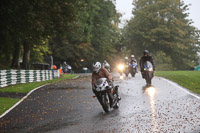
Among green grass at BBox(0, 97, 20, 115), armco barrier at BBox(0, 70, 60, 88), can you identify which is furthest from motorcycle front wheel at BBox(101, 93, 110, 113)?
armco barrier at BBox(0, 70, 60, 88)

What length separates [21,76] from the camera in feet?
85.7

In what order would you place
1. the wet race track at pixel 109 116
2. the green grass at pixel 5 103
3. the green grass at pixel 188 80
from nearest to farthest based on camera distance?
1. the wet race track at pixel 109 116
2. the green grass at pixel 5 103
3. the green grass at pixel 188 80

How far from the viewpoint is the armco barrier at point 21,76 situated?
892 inches

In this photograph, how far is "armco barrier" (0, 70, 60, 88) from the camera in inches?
892

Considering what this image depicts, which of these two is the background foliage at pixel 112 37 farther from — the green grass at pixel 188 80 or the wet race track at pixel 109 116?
the wet race track at pixel 109 116

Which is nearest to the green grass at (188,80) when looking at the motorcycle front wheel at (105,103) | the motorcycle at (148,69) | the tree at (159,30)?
the motorcycle at (148,69)

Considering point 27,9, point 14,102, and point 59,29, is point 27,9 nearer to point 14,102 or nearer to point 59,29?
point 14,102

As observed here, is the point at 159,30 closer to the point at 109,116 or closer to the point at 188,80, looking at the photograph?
the point at 188,80

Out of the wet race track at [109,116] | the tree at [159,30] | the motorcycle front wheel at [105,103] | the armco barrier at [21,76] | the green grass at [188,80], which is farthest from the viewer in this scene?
the tree at [159,30]

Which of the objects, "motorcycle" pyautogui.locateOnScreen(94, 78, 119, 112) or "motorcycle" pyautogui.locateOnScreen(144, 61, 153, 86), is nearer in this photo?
"motorcycle" pyautogui.locateOnScreen(94, 78, 119, 112)

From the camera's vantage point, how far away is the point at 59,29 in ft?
80.6

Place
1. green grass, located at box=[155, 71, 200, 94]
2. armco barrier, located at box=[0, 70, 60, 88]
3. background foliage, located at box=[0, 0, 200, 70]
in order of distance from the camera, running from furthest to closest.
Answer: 1. background foliage, located at box=[0, 0, 200, 70]
2. armco barrier, located at box=[0, 70, 60, 88]
3. green grass, located at box=[155, 71, 200, 94]

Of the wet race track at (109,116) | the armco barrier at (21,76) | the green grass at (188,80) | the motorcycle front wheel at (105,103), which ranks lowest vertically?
the wet race track at (109,116)

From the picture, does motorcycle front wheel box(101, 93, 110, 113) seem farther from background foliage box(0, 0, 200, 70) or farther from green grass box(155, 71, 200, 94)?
background foliage box(0, 0, 200, 70)
